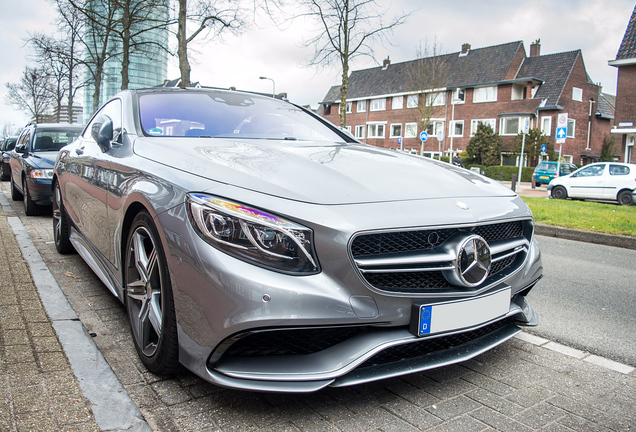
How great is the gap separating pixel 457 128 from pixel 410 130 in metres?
4.91

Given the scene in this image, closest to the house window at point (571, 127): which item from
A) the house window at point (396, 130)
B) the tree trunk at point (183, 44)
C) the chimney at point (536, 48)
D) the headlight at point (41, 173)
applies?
the chimney at point (536, 48)

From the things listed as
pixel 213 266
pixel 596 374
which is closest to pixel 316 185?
pixel 213 266

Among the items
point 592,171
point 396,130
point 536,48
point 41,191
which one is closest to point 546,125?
point 536,48

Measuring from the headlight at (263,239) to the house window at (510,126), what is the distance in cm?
→ 4430

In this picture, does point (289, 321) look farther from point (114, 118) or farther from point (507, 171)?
point (507, 171)

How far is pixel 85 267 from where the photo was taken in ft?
15.4

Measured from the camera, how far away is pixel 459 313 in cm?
217

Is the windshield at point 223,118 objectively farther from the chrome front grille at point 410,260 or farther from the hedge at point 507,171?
the hedge at point 507,171

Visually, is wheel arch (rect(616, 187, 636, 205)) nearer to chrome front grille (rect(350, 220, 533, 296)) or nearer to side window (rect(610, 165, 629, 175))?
side window (rect(610, 165, 629, 175))

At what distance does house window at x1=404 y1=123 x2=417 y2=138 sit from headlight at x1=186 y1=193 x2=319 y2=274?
4913 centimetres

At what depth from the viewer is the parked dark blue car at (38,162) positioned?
8.09m

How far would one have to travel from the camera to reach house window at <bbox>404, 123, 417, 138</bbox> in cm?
5025

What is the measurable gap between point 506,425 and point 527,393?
377 millimetres

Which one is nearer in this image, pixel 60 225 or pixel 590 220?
pixel 60 225
